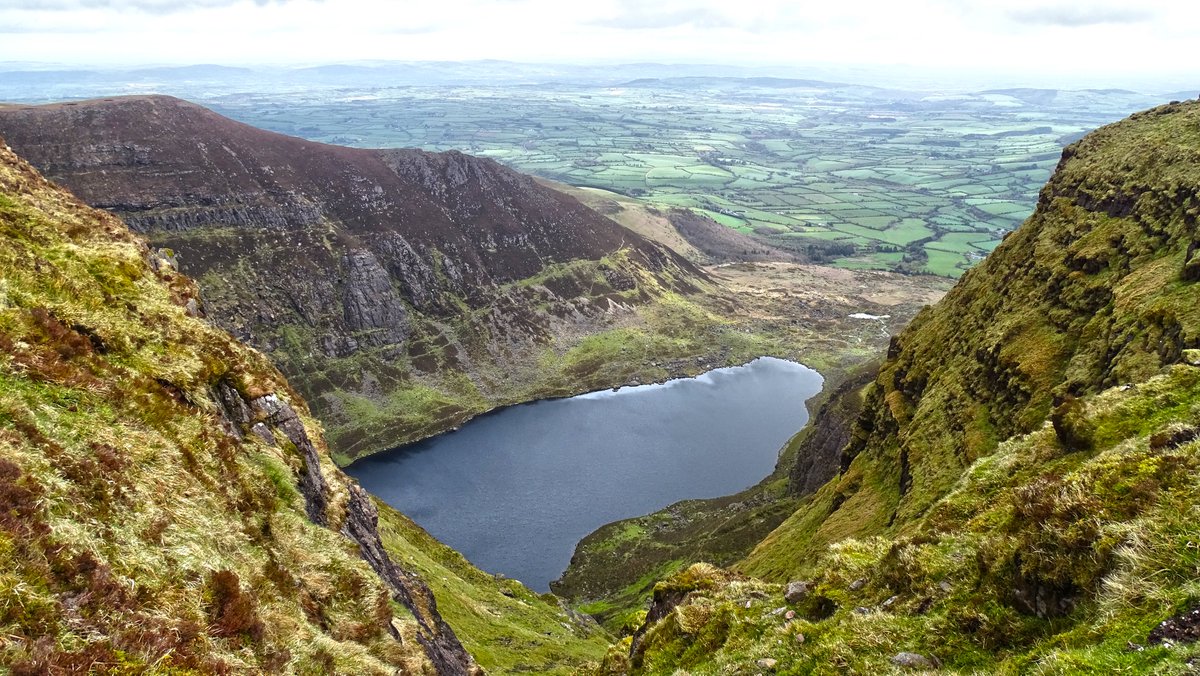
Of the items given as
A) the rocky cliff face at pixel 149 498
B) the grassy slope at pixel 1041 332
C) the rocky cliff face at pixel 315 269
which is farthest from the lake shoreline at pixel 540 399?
the rocky cliff face at pixel 149 498

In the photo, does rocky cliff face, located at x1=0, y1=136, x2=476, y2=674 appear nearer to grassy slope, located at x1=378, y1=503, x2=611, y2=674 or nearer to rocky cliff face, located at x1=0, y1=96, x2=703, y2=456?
grassy slope, located at x1=378, y1=503, x2=611, y2=674

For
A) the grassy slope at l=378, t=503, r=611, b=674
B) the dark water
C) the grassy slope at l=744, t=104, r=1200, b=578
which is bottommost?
the dark water

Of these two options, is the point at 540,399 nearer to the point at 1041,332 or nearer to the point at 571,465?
the point at 571,465

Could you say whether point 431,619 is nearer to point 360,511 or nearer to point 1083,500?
point 360,511

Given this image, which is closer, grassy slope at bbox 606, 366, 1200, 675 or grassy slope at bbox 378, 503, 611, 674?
grassy slope at bbox 606, 366, 1200, 675

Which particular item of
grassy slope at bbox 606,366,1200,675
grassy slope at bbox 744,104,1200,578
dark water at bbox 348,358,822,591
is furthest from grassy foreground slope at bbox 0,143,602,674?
dark water at bbox 348,358,822,591

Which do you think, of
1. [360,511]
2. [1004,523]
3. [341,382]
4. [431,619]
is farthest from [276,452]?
[341,382]

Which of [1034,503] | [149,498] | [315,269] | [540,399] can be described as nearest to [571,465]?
[540,399]

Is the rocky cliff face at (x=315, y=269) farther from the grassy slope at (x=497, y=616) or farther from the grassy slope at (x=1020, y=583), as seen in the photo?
the grassy slope at (x=1020, y=583)
